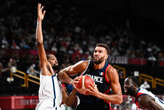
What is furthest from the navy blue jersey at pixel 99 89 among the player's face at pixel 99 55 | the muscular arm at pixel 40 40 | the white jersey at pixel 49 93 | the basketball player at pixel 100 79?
the muscular arm at pixel 40 40

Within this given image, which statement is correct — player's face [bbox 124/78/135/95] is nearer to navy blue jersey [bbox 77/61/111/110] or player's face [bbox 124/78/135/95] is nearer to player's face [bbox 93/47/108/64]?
navy blue jersey [bbox 77/61/111/110]

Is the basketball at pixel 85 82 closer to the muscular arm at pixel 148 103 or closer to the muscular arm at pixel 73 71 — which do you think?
the muscular arm at pixel 73 71

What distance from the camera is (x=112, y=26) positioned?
800 inches

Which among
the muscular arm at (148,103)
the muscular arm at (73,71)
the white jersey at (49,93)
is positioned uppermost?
the muscular arm at (73,71)

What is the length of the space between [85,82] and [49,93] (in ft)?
2.43

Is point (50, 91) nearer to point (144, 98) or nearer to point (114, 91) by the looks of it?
point (114, 91)

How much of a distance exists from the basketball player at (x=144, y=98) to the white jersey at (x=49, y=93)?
1159 mm

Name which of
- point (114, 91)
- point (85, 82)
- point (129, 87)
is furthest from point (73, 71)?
point (129, 87)

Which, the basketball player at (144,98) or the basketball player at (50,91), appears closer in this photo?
the basketball player at (50,91)

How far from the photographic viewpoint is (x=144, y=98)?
4453 millimetres

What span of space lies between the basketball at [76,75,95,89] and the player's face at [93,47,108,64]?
1.06ft

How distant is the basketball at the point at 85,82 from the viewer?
3776mm

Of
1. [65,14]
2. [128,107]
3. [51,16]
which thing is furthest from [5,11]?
[128,107]

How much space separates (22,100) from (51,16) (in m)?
9.60
